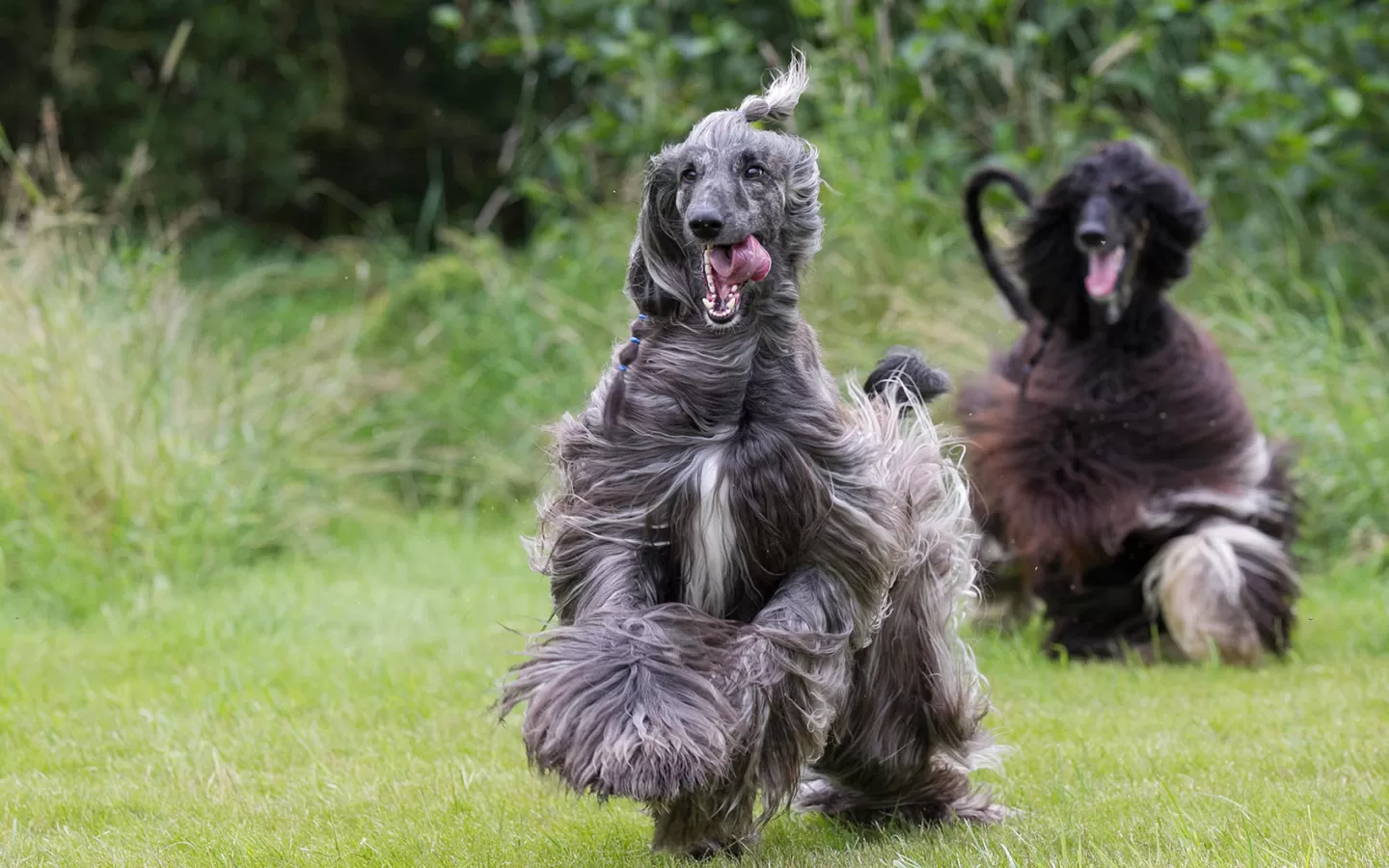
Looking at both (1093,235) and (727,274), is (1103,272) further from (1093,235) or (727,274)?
(727,274)

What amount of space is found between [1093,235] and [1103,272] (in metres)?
0.12

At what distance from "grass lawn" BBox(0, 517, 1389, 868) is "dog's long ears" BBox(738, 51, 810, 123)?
1.35 m

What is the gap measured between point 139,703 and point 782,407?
2.53 meters

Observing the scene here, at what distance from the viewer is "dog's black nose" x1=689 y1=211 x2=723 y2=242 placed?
2.98 m

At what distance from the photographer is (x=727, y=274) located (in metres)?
3.05

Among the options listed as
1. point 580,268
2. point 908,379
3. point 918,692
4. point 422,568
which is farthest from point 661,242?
point 580,268

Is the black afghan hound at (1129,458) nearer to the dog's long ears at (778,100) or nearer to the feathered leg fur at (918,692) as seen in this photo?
the feathered leg fur at (918,692)

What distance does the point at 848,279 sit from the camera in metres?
8.41

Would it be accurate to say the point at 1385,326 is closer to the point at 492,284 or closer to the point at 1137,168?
the point at 1137,168

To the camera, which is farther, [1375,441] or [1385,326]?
[1385,326]

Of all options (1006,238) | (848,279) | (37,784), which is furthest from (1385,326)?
(37,784)

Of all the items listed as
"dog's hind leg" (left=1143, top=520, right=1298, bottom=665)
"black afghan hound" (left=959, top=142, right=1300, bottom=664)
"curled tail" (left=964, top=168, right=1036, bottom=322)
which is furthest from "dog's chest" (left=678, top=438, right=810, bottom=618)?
"curled tail" (left=964, top=168, right=1036, bottom=322)

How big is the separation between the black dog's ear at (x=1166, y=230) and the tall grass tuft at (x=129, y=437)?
142 inches

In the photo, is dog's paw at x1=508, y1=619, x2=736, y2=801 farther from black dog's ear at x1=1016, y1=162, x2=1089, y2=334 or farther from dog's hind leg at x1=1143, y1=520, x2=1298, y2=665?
black dog's ear at x1=1016, y1=162, x2=1089, y2=334
